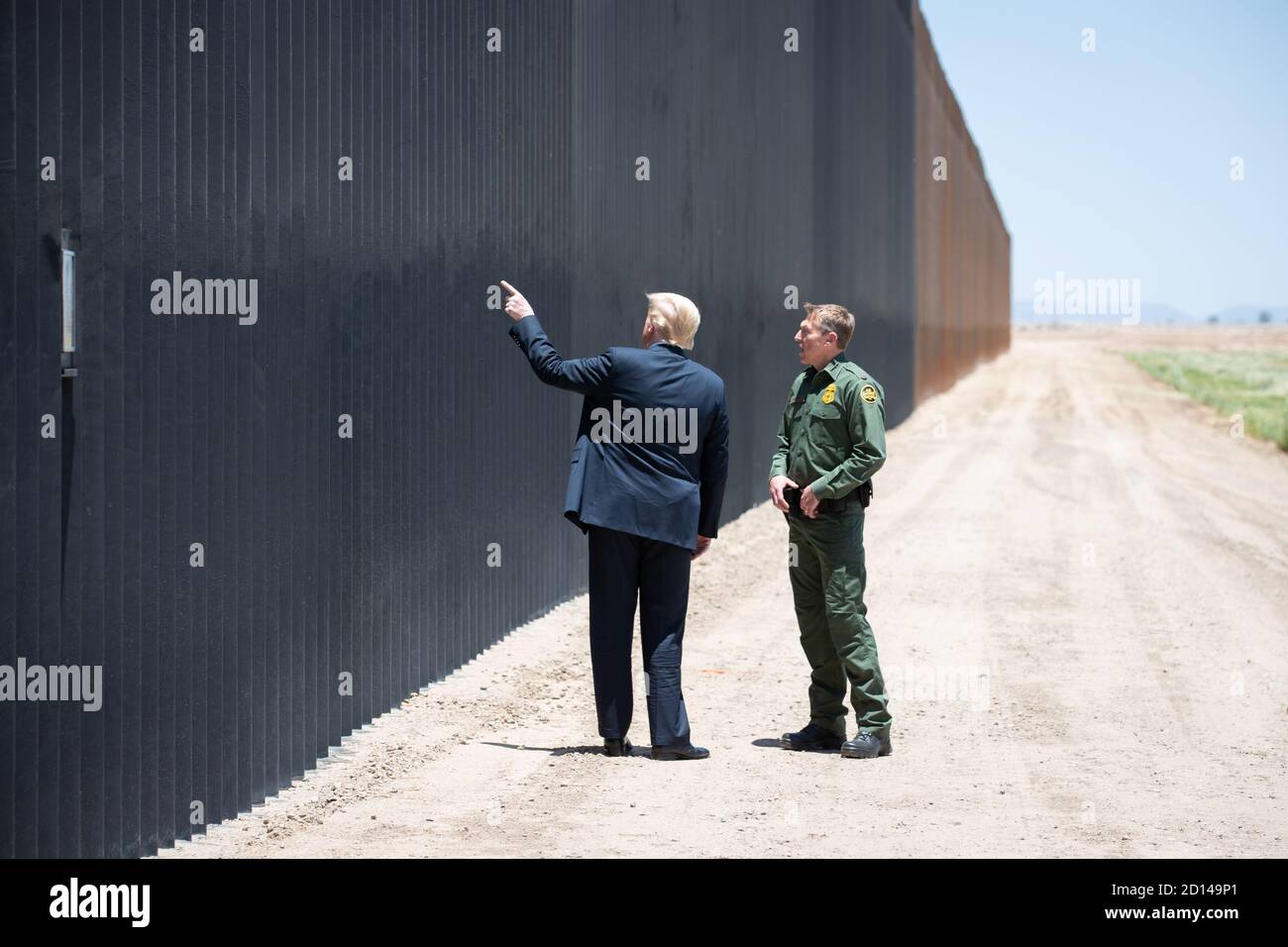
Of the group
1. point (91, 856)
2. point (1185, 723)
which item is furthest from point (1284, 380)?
point (91, 856)

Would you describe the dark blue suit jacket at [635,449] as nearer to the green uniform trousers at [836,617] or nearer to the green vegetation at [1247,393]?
the green uniform trousers at [836,617]

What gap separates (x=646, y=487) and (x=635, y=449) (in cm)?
17

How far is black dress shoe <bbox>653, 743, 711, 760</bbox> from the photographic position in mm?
6934

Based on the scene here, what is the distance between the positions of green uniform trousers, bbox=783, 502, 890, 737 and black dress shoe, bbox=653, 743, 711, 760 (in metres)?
0.63

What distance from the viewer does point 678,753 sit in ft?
22.8

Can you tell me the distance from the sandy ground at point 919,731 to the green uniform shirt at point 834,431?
1.28m

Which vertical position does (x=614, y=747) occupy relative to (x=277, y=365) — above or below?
below

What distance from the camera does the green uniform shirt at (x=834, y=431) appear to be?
6836 mm

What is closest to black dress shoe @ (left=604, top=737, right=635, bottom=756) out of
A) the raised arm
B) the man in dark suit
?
the man in dark suit

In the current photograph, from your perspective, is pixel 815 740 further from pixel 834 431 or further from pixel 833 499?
pixel 834 431

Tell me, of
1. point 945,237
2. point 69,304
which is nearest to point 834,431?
point 69,304

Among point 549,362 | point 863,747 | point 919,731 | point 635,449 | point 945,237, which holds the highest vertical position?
point 945,237

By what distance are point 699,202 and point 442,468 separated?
294 inches
